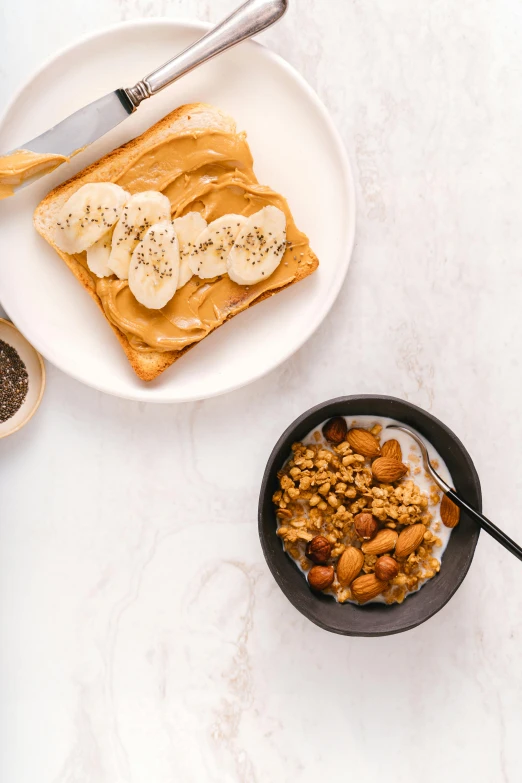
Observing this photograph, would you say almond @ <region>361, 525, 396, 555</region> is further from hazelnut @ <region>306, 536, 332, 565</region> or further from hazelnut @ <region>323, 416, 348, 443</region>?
hazelnut @ <region>323, 416, 348, 443</region>

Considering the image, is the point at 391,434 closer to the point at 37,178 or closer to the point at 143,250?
the point at 143,250

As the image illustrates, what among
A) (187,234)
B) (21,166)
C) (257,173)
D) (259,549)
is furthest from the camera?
(259,549)

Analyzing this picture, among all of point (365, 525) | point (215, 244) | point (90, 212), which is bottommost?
point (365, 525)

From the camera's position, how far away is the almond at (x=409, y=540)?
6.10ft

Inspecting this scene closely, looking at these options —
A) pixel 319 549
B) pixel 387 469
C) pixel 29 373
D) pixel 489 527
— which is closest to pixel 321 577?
pixel 319 549

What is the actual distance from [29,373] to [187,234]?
0.66m

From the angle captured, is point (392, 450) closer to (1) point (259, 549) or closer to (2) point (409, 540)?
(2) point (409, 540)

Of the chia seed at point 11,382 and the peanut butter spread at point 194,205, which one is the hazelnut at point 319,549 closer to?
the peanut butter spread at point 194,205

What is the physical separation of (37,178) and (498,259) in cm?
140

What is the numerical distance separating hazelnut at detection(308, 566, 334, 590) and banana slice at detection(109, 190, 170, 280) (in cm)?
99

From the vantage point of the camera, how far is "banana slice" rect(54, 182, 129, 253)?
1806 millimetres

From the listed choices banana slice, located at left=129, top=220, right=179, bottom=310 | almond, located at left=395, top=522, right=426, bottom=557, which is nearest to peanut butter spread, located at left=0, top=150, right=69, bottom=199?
banana slice, located at left=129, top=220, right=179, bottom=310

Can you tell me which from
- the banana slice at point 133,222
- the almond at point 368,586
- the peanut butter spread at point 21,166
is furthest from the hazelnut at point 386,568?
the peanut butter spread at point 21,166

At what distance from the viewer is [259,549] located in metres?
2.06
